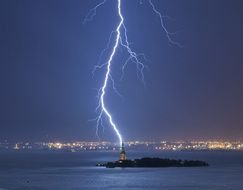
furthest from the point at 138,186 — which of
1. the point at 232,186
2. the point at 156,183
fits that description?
the point at 232,186

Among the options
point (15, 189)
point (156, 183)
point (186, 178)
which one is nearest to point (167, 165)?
point (186, 178)

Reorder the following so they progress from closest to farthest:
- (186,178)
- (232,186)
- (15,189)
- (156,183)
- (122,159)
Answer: (15,189), (232,186), (156,183), (186,178), (122,159)

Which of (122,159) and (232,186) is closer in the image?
(232,186)

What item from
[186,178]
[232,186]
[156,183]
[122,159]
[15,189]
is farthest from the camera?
[122,159]

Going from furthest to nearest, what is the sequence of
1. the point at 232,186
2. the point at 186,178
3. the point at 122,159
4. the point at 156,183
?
1. the point at 122,159
2. the point at 186,178
3. the point at 156,183
4. the point at 232,186

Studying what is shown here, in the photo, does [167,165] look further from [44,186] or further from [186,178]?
[44,186]

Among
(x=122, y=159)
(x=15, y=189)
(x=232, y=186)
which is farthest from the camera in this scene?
(x=122, y=159)

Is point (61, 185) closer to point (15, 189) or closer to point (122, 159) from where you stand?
point (15, 189)

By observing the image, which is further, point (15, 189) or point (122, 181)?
point (122, 181)
